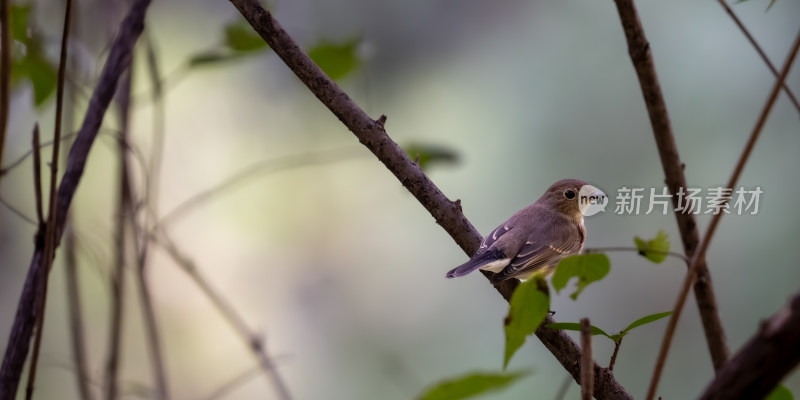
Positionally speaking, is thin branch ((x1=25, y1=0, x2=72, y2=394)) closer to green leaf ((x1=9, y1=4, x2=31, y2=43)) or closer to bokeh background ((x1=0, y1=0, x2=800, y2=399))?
green leaf ((x1=9, y1=4, x2=31, y2=43))

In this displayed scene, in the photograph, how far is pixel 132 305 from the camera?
9.46 feet

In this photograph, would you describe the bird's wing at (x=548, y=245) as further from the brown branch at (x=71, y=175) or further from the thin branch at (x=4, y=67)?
the thin branch at (x=4, y=67)

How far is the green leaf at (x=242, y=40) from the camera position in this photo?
115cm

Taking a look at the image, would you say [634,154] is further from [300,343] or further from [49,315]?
[49,315]

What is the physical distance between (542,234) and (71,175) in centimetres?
108

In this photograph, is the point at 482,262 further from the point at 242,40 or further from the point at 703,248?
the point at 703,248

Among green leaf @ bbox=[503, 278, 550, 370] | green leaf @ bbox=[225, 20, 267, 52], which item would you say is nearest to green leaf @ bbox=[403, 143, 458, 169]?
green leaf @ bbox=[225, 20, 267, 52]

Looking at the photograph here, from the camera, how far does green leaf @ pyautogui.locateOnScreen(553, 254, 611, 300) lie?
574 mm

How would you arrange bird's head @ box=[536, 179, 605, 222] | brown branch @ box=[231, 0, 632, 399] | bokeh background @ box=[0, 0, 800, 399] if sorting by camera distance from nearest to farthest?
brown branch @ box=[231, 0, 632, 399]
bird's head @ box=[536, 179, 605, 222]
bokeh background @ box=[0, 0, 800, 399]

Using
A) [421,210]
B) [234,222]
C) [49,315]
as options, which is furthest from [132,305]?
[421,210]

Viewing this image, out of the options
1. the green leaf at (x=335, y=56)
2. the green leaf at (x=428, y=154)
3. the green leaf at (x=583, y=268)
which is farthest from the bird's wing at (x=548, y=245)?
the green leaf at (x=583, y=268)

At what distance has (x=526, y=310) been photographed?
55 centimetres

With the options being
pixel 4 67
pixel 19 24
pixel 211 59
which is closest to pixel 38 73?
pixel 19 24

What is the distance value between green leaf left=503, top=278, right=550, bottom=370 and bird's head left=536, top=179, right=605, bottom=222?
1.15 meters
